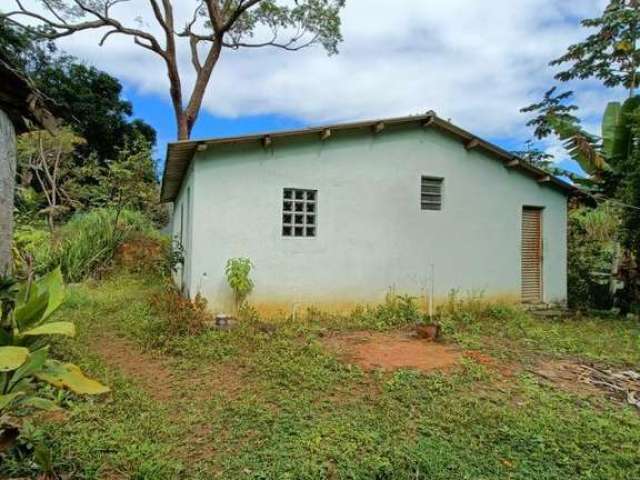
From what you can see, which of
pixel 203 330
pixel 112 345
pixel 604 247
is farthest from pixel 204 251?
pixel 604 247

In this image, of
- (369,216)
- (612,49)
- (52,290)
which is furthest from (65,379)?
(612,49)

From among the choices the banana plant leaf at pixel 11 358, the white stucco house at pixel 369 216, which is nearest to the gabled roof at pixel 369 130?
the white stucco house at pixel 369 216

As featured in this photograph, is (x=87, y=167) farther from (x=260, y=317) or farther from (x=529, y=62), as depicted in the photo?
(x=529, y=62)

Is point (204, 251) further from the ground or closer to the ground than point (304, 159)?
closer to the ground

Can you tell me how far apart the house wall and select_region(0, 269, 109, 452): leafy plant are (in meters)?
3.88

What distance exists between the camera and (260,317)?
24.6 feet

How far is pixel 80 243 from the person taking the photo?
37.0 ft

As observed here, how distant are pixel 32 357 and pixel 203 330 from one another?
378cm

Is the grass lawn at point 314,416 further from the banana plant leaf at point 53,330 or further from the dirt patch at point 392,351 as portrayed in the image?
the banana plant leaf at point 53,330

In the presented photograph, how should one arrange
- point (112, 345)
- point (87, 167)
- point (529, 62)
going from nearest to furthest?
1. point (112, 345)
2. point (529, 62)
3. point (87, 167)

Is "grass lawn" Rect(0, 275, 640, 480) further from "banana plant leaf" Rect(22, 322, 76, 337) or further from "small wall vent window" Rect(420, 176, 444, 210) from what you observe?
"small wall vent window" Rect(420, 176, 444, 210)

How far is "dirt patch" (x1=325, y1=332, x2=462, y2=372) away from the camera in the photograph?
5727 millimetres

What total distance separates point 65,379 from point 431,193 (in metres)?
7.62

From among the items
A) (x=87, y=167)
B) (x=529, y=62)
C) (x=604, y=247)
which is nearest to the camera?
(x=604, y=247)
